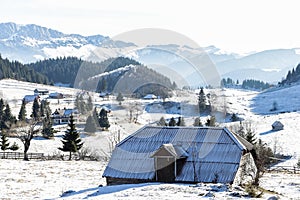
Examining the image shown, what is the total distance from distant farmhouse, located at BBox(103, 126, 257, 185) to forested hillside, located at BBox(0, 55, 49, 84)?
15897cm

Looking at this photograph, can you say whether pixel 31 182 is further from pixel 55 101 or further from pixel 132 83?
pixel 55 101

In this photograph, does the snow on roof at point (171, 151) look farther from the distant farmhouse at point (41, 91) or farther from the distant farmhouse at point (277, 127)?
the distant farmhouse at point (41, 91)

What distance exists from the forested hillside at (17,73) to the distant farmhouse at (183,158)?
522 ft

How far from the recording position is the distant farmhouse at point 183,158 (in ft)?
89.8

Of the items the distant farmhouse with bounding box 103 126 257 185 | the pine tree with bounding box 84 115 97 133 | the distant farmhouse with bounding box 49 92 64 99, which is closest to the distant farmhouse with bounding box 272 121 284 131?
the pine tree with bounding box 84 115 97 133

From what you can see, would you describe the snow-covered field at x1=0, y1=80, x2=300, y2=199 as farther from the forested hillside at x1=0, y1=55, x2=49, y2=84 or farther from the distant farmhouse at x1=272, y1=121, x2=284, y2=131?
the forested hillside at x1=0, y1=55, x2=49, y2=84

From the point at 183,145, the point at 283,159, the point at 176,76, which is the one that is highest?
the point at 176,76

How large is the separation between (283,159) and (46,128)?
128ft

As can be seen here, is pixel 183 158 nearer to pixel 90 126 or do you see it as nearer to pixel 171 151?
pixel 171 151

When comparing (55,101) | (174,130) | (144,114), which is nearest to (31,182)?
(174,130)

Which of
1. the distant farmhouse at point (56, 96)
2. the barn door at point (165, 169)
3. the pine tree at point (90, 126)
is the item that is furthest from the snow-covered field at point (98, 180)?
the distant farmhouse at point (56, 96)

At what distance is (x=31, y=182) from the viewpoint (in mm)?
31859

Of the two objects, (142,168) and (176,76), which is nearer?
(142,168)

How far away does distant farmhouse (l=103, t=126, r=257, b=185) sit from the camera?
2736 cm
